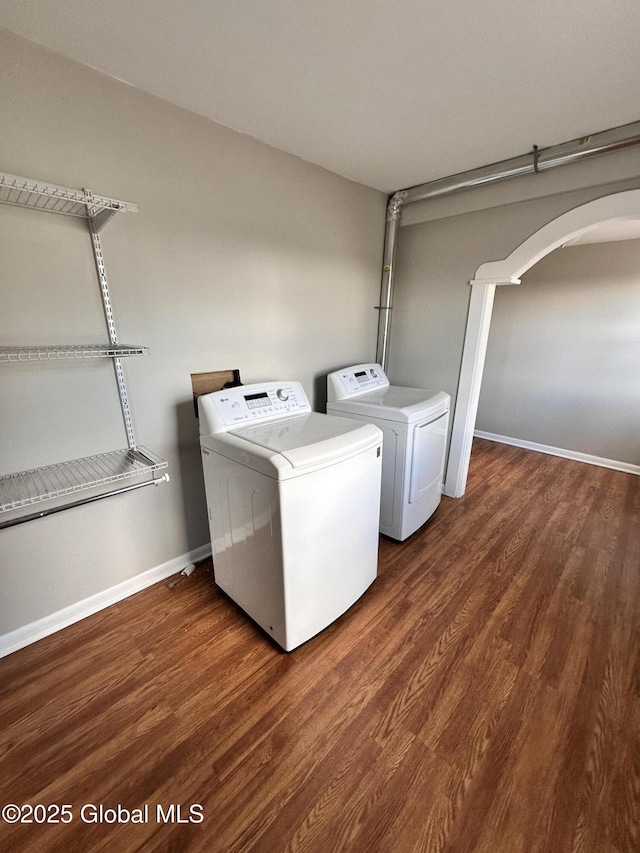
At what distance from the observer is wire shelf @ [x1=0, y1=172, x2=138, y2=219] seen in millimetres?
1024

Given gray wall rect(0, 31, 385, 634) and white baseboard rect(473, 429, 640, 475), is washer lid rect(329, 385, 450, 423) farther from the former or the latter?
white baseboard rect(473, 429, 640, 475)

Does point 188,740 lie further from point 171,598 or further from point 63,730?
point 171,598

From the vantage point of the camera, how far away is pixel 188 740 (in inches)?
44.6

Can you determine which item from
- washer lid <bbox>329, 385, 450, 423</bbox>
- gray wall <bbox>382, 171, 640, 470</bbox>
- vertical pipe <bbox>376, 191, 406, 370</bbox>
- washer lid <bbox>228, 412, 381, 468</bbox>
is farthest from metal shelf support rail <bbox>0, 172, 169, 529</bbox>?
gray wall <bbox>382, 171, 640, 470</bbox>

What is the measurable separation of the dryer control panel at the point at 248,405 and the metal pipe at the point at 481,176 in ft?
4.27

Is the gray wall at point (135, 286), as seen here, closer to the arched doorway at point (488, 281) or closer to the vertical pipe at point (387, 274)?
the vertical pipe at point (387, 274)

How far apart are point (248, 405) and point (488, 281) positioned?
1.86 m

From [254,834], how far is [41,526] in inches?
52.1

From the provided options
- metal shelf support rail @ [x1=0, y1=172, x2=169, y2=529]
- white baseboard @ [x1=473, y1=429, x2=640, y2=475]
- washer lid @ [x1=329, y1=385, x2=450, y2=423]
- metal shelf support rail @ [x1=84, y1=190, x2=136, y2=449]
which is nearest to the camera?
metal shelf support rail @ [x1=0, y1=172, x2=169, y2=529]

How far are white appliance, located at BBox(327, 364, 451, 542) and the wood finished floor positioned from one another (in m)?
0.41

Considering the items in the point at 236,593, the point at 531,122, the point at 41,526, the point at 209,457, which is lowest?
the point at 236,593

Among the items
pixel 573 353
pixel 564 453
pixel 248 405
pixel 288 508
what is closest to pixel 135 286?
pixel 248 405

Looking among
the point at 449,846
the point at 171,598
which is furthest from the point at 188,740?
the point at 449,846

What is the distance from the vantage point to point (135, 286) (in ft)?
4.94
